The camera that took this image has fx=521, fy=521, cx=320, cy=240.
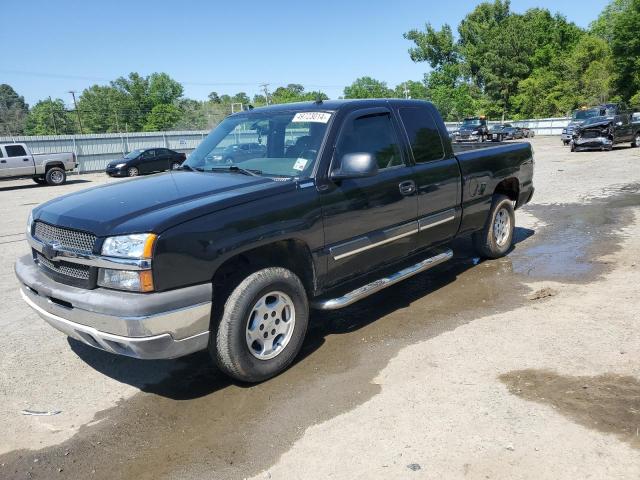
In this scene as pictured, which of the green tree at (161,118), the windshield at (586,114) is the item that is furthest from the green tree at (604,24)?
the green tree at (161,118)

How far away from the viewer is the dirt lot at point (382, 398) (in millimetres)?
2865

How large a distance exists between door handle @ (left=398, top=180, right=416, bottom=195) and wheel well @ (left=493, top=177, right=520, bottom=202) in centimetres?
218

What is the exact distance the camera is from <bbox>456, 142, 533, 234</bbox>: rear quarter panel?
225 inches

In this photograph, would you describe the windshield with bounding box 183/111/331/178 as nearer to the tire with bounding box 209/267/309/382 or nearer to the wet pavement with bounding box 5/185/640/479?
the tire with bounding box 209/267/309/382

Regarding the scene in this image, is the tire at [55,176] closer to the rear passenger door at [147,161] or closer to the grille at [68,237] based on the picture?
the rear passenger door at [147,161]

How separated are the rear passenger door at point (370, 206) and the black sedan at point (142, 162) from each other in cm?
2157

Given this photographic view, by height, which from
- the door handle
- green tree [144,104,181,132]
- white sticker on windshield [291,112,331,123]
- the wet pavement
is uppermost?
green tree [144,104,181,132]

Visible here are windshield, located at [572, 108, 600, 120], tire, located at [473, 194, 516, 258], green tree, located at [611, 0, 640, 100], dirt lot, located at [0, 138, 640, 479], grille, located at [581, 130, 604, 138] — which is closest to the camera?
dirt lot, located at [0, 138, 640, 479]

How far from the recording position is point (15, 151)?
2222 cm

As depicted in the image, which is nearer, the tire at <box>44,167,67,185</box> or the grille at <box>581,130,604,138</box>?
the grille at <box>581,130,604,138</box>

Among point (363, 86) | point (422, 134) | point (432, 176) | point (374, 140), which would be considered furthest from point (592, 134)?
point (363, 86)

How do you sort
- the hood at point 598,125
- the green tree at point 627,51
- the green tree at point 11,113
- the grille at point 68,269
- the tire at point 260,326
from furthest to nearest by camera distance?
the green tree at point 11,113
the green tree at point 627,51
the hood at point 598,125
the tire at point 260,326
the grille at point 68,269

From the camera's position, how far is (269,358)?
3.81 meters

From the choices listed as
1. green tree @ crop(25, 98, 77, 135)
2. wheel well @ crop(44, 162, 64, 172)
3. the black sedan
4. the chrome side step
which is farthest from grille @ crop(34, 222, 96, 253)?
green tree @ crop(25, 98, 77, 135)
